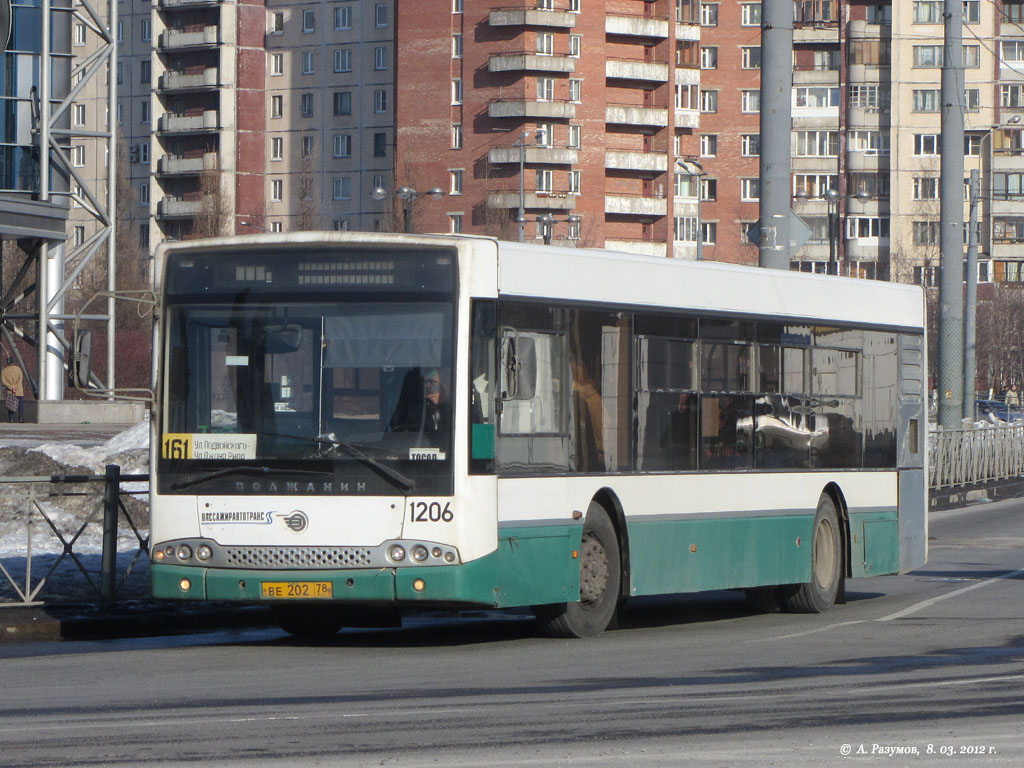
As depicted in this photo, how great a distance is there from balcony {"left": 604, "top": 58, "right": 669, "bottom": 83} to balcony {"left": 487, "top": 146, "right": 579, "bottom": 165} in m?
5.51

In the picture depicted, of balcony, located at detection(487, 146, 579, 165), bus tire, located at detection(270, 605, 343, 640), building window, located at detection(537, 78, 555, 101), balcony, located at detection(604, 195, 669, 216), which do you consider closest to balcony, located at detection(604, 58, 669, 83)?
building window, located at detection(537, 78, 555, 101)

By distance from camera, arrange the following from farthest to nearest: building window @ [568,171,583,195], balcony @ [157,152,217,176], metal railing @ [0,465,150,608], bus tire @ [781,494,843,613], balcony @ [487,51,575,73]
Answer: balcony @ [157,152,217,176]
building window @ [568,171,583,195]
balcony @ [487,51,575,73]
bus tire @ [781,494,843,613]
metal railing @ [0,465,150,608]

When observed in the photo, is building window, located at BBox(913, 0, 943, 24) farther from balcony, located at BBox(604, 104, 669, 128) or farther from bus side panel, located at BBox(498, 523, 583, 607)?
bus side panel, located at BBox(498, 523, 583, 607)

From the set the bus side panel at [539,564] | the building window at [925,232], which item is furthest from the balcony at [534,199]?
the bus side panel at [539,564]

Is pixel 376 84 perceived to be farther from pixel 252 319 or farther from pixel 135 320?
pixel 252 319

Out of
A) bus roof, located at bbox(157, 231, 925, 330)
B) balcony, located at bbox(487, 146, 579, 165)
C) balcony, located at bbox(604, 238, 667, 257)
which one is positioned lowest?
bus roof, located at bbox(157, 231, 925, 330)

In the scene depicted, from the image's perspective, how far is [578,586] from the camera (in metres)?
13.2

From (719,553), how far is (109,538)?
4.81 meters

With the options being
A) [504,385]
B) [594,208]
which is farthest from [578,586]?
[594,208]

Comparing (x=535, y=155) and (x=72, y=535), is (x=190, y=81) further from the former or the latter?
(x=72, y=535)

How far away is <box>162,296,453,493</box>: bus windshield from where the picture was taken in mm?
12281

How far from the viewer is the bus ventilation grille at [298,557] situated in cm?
1231

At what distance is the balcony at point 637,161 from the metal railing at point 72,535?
94.1m

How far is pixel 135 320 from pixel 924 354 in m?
72.1
